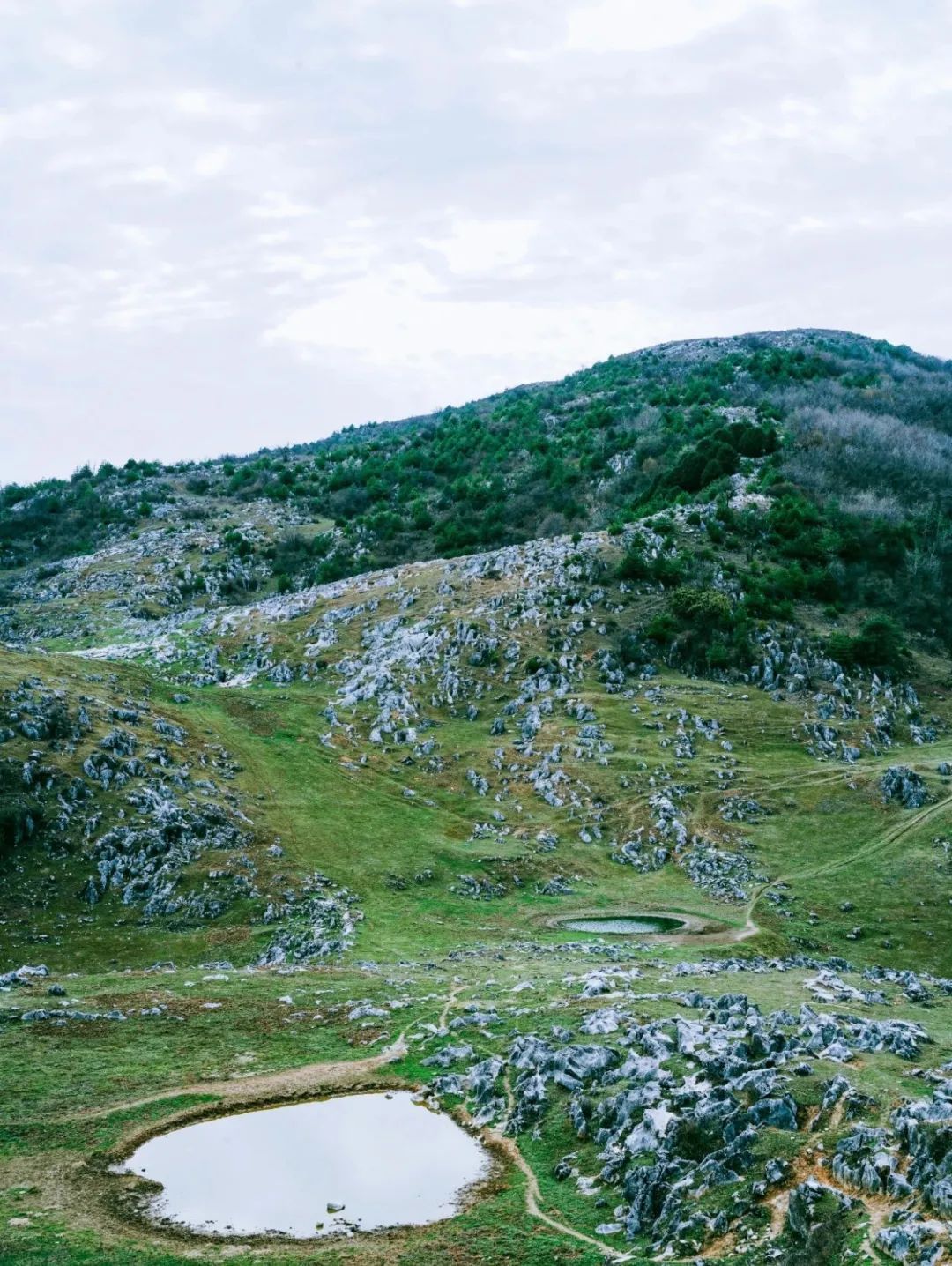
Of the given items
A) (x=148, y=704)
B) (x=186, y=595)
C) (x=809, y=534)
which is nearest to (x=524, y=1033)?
(x=148, y=704)

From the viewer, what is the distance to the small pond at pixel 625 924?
159 ft

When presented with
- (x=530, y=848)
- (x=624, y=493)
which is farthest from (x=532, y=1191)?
(x=624, y=493)

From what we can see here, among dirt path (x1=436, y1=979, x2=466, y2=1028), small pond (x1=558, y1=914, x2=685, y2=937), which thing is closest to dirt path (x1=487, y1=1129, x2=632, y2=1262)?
dirt path (x1=436, y1=979, x2=466, y2=1028)

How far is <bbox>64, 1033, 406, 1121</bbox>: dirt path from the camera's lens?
2759cm

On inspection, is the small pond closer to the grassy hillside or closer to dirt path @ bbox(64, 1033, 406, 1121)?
the grassy hillside

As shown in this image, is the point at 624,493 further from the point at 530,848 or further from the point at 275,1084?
the point at 275,1084

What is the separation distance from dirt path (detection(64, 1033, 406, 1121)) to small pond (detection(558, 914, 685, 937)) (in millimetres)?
19459

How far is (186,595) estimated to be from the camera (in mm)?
112062

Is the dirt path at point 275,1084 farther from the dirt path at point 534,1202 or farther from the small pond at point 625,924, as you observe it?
the small pond at point 625,924

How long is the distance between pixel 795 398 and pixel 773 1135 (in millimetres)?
131346

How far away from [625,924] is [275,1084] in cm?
2412

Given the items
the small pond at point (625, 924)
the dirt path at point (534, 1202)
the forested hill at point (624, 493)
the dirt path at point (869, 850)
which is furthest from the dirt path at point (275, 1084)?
the forested hill at point (624, 493)

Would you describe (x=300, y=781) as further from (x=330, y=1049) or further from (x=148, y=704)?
(x=330, y=1049)

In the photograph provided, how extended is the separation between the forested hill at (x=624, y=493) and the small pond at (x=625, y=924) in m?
39.5
